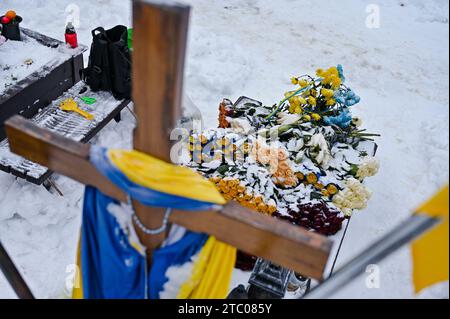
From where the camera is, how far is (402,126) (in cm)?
502

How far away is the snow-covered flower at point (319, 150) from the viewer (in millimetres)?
3311

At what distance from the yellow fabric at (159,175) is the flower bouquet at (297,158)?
169 cm

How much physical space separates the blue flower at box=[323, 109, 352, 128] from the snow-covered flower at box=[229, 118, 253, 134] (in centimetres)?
61

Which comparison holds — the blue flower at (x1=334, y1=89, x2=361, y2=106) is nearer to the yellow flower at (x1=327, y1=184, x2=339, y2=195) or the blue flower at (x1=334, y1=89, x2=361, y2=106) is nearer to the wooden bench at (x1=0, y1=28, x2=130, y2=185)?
the yellow flower at (x1=327, y1=184, x2=339, y2=195)

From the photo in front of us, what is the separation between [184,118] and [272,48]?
2321 millimetres

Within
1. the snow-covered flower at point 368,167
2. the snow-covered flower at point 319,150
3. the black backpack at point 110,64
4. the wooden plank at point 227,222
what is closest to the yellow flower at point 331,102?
the snow-covered flower at point 319,150

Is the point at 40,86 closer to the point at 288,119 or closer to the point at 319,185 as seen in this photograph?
the point at 288,119

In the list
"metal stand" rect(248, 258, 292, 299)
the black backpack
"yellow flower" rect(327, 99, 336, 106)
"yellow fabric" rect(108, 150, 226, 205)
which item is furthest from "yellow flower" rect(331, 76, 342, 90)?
"yellow fabric" rect(108, 150, 226, 205)

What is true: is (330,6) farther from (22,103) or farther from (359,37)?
(22,103)

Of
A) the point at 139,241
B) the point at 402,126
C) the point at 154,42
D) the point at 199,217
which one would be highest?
the point at 154,42

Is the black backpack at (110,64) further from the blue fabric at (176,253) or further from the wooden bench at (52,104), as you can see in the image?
the blue fabric at (176,253)

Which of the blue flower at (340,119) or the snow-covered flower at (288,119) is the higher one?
the blue flower at (340,119)

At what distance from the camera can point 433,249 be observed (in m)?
1.18

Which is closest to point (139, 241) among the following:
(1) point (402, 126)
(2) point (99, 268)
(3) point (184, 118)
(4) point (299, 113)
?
(2) point (99, 268)
